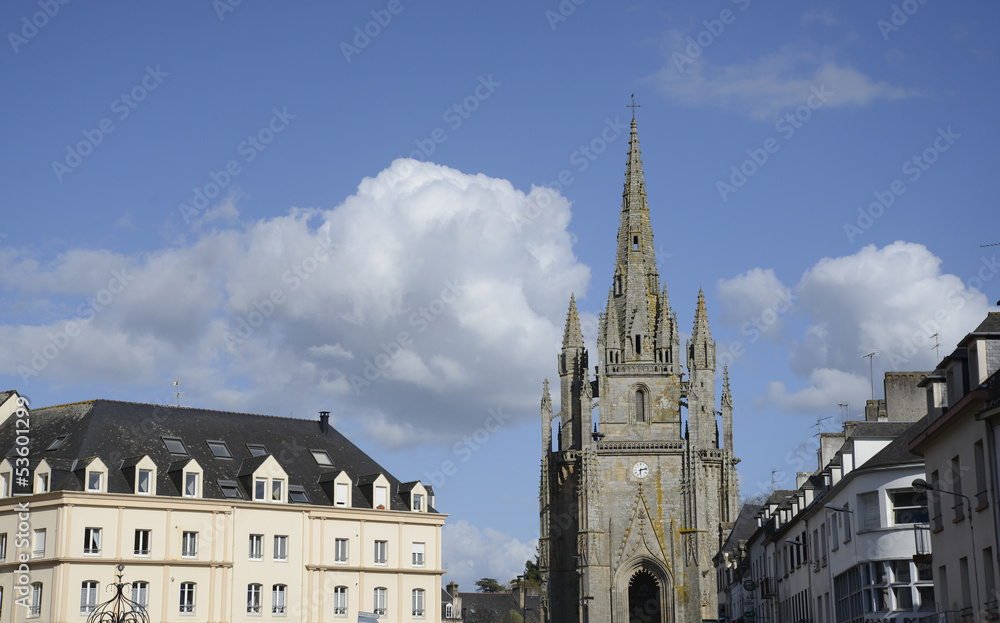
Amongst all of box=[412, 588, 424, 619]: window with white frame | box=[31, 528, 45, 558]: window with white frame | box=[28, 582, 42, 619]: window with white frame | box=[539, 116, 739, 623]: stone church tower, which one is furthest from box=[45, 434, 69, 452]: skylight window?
box=[539, 116, 739, 623]: stone church tower

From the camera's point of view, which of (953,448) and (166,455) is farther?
(166,455)

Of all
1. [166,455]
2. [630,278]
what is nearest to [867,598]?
[166,455]

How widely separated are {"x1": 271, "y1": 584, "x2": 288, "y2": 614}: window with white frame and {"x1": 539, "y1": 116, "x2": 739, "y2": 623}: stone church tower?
38598 mm

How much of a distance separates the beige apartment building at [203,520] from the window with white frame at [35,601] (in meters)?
0.06

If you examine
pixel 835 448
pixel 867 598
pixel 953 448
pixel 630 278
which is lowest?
pixel 867 598

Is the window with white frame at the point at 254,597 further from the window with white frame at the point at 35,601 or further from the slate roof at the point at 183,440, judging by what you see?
the window with white frame at the point at 35,601

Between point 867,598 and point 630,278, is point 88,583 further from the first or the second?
point 630,278

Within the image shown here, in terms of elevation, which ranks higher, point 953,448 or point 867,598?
point 953,448

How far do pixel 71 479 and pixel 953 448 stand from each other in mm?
38679

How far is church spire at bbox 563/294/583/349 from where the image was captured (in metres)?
106

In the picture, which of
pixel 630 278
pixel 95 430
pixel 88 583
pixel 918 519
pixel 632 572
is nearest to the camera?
pixel 918 519

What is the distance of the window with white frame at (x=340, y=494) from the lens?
200ft

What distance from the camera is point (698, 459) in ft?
313

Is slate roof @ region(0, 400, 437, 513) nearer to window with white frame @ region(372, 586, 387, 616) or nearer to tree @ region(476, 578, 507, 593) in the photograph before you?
window with white frame @ region(372, 586, 387, 616)
